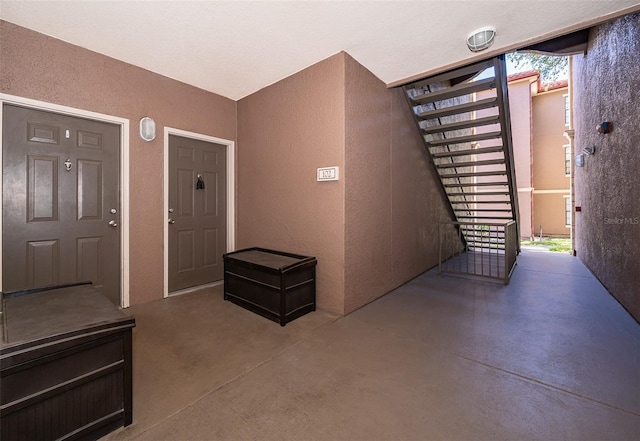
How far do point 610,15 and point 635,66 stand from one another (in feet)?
2.85

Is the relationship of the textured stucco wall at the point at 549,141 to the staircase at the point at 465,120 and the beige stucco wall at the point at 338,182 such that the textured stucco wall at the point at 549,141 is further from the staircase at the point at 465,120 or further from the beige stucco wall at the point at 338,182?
the beige stucco wall at the point at 338,182

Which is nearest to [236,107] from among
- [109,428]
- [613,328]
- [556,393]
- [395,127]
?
[395,127]

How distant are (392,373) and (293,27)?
2906 millimetres

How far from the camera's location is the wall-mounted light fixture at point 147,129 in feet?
10.4

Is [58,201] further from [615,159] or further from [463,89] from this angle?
[615,159]

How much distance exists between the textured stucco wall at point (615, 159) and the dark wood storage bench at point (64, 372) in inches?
168

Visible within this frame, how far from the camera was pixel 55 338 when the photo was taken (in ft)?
3.98

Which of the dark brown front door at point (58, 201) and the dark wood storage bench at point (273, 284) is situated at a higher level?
the dark brown front door at point (58, 201)

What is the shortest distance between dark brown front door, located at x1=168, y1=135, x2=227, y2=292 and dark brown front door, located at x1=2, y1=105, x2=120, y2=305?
1.97ft

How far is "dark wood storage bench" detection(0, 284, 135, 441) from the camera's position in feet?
3.74

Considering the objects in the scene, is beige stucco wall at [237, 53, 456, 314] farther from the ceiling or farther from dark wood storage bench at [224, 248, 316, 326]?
the ceiling

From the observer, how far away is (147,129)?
320cm

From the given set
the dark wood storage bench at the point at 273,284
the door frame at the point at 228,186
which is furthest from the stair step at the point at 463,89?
the door frame at the point at 228,186

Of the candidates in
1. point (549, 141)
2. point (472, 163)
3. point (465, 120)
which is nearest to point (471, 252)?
point (472, 163)
